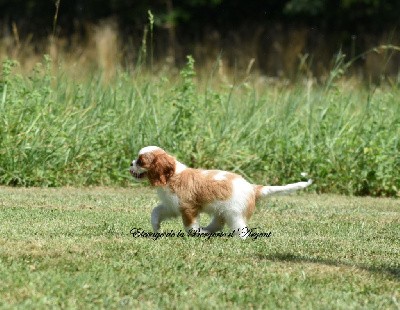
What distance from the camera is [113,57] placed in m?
17.0

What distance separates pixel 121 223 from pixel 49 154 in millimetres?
3123

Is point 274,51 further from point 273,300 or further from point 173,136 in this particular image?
point 273,300

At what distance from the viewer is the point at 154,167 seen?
7645 millimetres

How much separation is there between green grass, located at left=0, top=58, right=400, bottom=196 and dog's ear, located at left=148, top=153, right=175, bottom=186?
3.70 metres

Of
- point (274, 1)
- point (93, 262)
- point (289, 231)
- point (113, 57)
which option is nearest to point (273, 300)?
point (93, 262)

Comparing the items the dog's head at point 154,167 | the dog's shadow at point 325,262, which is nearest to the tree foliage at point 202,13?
the dog's head at point 154,167

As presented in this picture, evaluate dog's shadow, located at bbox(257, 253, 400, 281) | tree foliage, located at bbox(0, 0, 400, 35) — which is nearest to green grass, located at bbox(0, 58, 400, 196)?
dog's shadow, located at bbox(257, 253, 400, 281)

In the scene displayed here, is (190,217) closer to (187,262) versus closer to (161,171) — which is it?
(161,171)

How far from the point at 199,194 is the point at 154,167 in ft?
1.35

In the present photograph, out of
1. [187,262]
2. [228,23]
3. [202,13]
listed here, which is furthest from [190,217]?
[228,23]

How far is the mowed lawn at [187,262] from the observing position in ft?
19.1

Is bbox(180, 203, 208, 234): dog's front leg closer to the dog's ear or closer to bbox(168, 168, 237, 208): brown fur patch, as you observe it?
bbox(168, 168, 237, 208): brown fur patch

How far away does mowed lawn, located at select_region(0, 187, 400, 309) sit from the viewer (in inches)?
229

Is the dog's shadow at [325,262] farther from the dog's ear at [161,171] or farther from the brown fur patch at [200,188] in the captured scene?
the dog's ear at [161,171]
